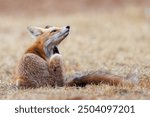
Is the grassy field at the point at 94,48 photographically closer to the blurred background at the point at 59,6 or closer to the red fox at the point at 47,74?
the red fox at the point at 47,74

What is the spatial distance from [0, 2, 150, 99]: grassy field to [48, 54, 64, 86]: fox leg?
369mm

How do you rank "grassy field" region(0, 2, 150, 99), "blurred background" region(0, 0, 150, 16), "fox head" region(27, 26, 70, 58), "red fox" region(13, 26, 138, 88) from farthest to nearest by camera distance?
"blurred background" region(0, 0, 150, 16), "fox head" region(27, 26, 70, 58), "red fox" region(13, 26, 138, 88), "grassy field" region(0, 2, 150, 99)

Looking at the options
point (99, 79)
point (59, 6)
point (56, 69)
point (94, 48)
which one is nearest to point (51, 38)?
point (56, 69)

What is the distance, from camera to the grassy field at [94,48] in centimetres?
892

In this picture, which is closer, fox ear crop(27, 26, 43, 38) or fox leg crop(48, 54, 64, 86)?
fox leg crop(48, 54, 64, 86)

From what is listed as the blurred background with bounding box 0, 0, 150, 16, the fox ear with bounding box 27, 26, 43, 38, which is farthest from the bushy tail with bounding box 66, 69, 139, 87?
the blurred background with bounding box 0, 0, 150, 16

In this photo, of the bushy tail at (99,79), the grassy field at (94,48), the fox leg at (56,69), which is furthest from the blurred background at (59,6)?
the fox leg at (56,69)

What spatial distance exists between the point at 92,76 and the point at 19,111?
1.98 m

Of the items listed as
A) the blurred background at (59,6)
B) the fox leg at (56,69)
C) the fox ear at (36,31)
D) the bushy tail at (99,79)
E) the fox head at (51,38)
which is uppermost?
the blurred background at (59,6)

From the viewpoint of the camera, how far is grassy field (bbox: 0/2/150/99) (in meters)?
8.92

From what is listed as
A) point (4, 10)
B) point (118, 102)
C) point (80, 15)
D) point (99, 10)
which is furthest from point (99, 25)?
point (118, 102)

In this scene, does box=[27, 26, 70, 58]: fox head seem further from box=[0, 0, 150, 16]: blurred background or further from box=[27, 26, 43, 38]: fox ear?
box=[0, 0, 150, 16]: blurred background

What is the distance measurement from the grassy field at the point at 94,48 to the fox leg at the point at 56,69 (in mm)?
369

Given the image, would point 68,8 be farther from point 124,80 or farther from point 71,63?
point 124,80
